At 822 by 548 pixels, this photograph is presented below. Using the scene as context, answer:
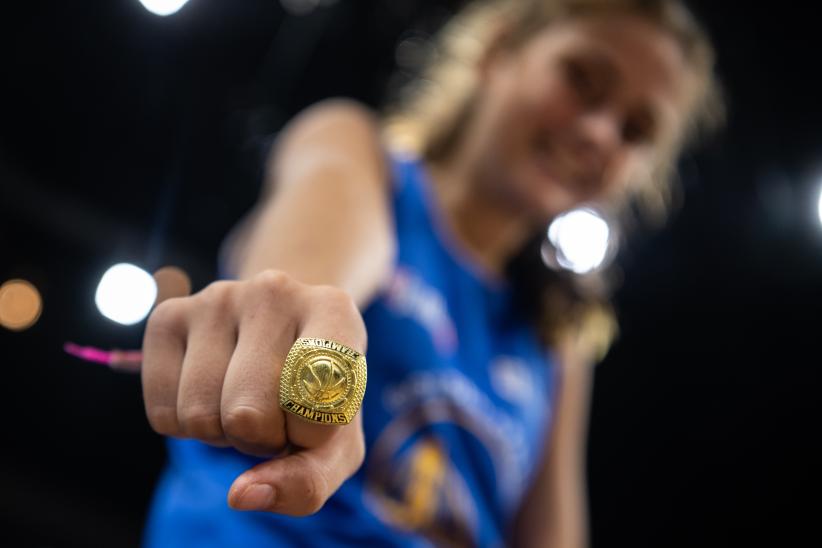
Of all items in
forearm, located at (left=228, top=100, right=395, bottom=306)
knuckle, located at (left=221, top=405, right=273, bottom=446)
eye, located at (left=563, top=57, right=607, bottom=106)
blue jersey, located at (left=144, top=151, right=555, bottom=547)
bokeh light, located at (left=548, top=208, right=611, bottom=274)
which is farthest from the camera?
bokeh light, located at (left=548, top=208, right=611, bottom=274)

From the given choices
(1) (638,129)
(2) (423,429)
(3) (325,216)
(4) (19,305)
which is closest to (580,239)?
(1) (638,129)

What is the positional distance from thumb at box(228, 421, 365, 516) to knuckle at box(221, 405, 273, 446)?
0.04 feet

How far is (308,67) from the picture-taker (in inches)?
46.4

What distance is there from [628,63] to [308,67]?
1.93 feet

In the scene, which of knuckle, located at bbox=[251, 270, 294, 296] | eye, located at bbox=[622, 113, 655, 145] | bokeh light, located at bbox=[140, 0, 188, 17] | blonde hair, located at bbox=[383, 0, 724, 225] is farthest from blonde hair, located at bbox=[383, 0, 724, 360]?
knuckle, located at bbox=[251, 270, 294, 296]

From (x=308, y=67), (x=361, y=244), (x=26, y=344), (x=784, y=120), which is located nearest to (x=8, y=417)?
(x=26, y=344)

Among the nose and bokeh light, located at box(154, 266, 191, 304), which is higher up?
the nose

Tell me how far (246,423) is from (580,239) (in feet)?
2.68

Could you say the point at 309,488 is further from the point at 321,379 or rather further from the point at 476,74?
the point at 476,74

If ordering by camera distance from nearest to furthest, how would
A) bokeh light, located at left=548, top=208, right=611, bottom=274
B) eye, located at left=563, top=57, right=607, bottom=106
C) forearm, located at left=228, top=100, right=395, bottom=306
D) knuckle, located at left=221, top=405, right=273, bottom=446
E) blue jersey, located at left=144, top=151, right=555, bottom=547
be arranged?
1. knuckle, located at left=221, top=405, right=273, bottom=446
2. forearm, located at left=228, top=100, right=395, bottom=306
3. blue jersey, located at left=144, top=151, right=555, bottom=547
4. eye, located at left=563, top=57, right=607, bottom=106
5. bokeh light, located at left=548, top=208, right=611, bottom=274

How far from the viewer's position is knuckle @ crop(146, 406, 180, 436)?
258 millimetres

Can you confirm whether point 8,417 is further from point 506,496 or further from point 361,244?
point 506,496

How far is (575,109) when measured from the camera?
750 millimetres

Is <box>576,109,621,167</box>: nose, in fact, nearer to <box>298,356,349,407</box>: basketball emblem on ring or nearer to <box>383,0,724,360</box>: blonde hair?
<box>383,0,724,360</box>: blonde hair
